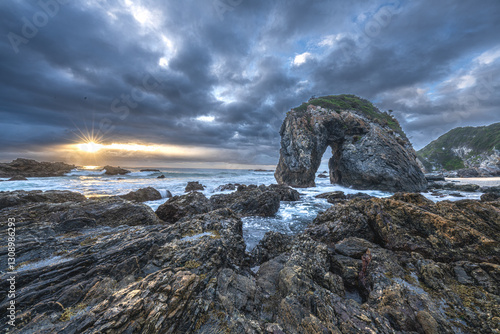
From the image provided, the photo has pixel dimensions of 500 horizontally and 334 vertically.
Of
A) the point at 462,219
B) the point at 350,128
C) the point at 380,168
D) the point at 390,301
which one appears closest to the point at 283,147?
the point at 350,128

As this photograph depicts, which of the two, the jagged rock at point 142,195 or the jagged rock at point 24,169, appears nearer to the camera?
the jagged rock at point 142,195

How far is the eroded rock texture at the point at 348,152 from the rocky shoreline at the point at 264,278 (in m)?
26.4

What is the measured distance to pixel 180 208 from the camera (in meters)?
12.7

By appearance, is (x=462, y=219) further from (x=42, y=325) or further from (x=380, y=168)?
(x=380, y=168)

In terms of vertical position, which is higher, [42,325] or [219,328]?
[42,325]

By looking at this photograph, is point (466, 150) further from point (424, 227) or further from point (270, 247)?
point (270, 247)

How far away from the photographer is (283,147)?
135 feet

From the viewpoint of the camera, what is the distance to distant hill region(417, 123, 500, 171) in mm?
84125

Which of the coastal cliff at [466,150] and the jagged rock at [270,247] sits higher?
the coastal cliff at [466,150]

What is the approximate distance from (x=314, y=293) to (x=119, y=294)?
4421 mm

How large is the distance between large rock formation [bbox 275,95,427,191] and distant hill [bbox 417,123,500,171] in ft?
302

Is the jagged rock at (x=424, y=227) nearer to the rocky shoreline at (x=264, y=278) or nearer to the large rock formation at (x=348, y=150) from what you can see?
the rocky shoreline at (x=264, y=278)

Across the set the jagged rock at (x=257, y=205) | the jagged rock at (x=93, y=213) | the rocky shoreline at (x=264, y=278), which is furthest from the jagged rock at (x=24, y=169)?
the jagged rock at (x=257, y=205)

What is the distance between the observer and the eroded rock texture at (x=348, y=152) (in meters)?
29.5
